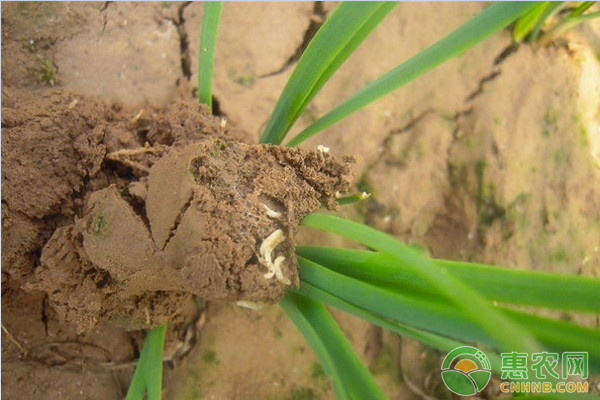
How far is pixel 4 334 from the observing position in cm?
103

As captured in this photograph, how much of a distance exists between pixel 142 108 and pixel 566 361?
2.95 ft

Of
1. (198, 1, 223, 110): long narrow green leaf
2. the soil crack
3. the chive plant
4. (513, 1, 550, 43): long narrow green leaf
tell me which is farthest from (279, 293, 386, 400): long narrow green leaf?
(513, 1, 550, 43): long narrow green leaf

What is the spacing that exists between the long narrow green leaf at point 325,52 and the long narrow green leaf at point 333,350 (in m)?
0.32

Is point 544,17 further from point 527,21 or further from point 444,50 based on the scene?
point 444,50

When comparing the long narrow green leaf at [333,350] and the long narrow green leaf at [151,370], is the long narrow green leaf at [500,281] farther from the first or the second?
the long narrow green leaf at [151,370]

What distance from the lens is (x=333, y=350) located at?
2.61 ft

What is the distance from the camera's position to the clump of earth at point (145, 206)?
769 millimetres

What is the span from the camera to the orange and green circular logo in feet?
3.07

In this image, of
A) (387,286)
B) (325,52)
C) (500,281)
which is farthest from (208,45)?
(500,281)

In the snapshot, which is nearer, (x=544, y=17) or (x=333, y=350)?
(x=333, y=350)

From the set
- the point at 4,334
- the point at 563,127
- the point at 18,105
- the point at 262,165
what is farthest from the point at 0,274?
the point at 563,127

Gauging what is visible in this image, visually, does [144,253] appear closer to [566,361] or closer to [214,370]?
[214,370]

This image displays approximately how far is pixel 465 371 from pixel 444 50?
0.64 meters

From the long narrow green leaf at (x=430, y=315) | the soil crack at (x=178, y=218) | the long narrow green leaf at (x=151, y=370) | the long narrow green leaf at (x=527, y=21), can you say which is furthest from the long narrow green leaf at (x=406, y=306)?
the long narrow green leaf at (x=527, y=21)
